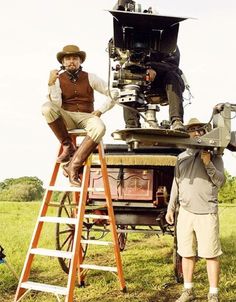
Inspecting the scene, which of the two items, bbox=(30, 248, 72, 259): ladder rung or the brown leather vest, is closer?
bbox=(30, 248, 72, 259): ladder rung

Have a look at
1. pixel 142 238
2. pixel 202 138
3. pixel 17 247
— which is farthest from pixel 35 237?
pixel 142 238

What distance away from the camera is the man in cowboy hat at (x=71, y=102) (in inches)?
219

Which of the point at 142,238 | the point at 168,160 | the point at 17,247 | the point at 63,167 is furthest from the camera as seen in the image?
the point at 142,238

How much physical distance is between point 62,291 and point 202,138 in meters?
2.11

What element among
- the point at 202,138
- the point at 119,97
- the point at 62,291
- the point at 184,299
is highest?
the point at 119,97

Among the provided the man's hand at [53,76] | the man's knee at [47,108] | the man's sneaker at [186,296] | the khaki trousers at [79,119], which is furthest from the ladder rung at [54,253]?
the man's hand at [53,76]

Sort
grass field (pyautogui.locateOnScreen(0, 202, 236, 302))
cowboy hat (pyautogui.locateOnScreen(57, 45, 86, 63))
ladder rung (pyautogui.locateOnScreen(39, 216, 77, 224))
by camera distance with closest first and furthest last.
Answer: ladder rung (pyautogui.locateOnScreen(39, 216, 77, 224)), cowboy hat (pyautogui.locateOnScreen(57, 45, 86, 63)), grass field (pyautogui.locateOnScreen(0, 202, 236, 302))

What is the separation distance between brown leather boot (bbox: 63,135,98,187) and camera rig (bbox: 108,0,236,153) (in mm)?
553

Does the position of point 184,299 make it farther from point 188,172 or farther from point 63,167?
point 63,167

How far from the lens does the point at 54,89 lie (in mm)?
5676

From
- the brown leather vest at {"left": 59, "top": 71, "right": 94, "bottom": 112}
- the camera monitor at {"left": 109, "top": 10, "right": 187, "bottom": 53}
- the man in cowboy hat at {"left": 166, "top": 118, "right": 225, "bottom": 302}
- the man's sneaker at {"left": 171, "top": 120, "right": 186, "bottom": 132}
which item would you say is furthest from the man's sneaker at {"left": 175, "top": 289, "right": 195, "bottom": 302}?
the camera monitor at {"left": 109, "top": 10, "right": 187, "bottom": 53}

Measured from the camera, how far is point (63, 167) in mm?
5836

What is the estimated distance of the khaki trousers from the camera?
18.1ft

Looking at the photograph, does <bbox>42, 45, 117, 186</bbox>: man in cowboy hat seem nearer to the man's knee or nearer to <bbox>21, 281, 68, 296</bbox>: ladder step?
the man's knee
